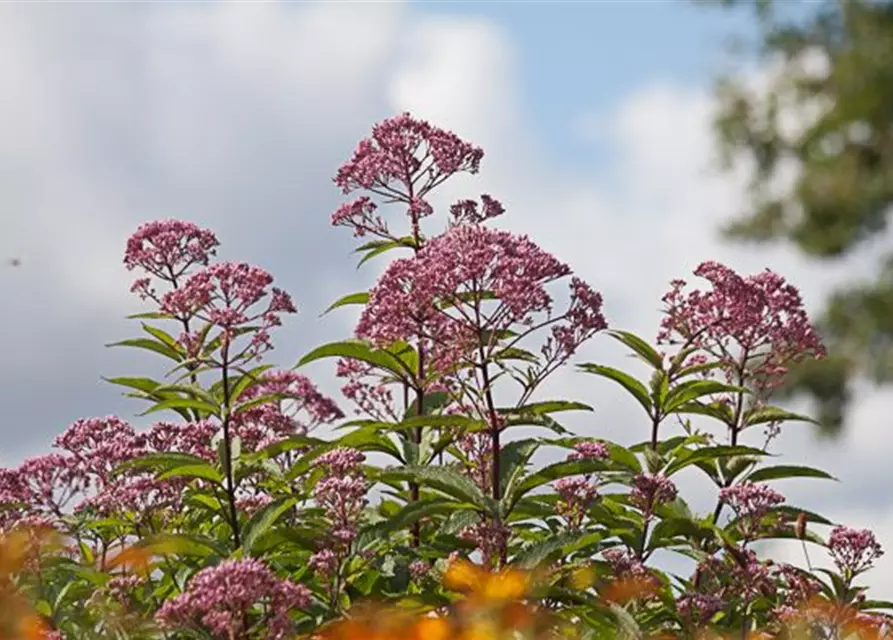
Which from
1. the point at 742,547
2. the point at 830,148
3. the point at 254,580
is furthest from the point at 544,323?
the point at 830,148

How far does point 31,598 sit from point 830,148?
10439 millimetres

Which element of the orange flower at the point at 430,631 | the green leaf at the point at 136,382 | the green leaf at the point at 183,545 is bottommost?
the orange flower at the point at 430,631

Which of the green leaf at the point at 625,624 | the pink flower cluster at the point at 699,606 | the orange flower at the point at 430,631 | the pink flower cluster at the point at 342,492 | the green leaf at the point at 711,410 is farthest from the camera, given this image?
the green leaf at the point at 711,410

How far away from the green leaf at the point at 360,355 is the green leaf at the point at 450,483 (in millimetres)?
800

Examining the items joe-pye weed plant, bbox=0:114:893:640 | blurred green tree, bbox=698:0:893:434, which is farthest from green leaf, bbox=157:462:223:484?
blurred green tree, bbox=698:0:893:434

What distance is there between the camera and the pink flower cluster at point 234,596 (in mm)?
3986

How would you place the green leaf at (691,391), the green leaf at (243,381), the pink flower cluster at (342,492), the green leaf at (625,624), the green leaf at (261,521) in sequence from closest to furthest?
the green leaf at (625,624) → the pink flower cluster at (342,492) → the green leaf at (261,521) → the green leaf at (243,381) → the green leaf at (691,391)

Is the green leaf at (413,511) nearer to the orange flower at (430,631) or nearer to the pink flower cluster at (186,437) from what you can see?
the pink flower cluster at (186,437)

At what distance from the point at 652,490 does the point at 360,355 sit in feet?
4.10

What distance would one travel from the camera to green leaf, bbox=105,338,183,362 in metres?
6.53

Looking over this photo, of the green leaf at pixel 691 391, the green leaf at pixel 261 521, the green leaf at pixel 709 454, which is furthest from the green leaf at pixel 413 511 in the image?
the green leaf at pixel 691 391

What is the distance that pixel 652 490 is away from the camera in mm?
5789

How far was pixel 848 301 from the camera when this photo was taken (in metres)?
14.7

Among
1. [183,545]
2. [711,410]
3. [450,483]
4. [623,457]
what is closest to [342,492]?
[450,483]
